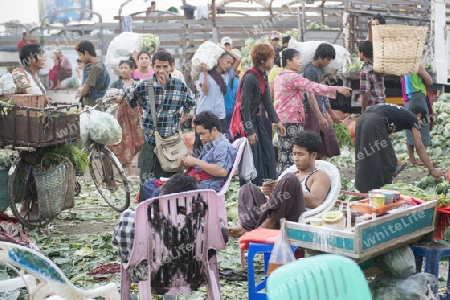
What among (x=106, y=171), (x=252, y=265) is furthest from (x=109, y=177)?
(x=252, y=265)

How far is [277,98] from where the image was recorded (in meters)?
9.48

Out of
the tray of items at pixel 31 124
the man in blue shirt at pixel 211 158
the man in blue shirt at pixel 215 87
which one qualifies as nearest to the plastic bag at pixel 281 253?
the man in blue shirt at pixel 211 158

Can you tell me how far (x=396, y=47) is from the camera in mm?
10031

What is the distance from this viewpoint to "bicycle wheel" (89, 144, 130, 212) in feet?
30.5

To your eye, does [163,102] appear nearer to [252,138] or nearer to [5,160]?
[252,138]

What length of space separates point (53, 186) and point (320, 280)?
501 cm

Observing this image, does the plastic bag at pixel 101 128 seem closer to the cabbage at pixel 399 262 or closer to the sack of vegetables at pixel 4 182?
the sack of vegetables at pixel 4 182

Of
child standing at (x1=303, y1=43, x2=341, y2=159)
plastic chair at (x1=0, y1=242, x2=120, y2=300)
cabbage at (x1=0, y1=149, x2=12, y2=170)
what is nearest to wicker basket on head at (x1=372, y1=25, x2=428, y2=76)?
child standing at (x1=303, y1=43, x2=341, y2=159)

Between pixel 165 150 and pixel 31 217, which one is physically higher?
pixel 165 150

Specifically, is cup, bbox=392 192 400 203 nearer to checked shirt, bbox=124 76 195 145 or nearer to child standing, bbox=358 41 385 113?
checked shirt, bbox=124 76 195 145

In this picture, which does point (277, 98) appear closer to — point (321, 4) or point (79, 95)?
point (79, 95)

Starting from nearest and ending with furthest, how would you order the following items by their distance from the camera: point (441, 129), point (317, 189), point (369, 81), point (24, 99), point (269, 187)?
1. point (317, 189)
2. point (269, 187)
3. point (24, 99)
4. point (369, 81)
5. point (441, 129)

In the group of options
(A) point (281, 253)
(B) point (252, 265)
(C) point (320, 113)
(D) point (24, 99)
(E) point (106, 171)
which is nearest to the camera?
(A) point (281, 253)

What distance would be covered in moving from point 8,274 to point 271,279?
367 cm
